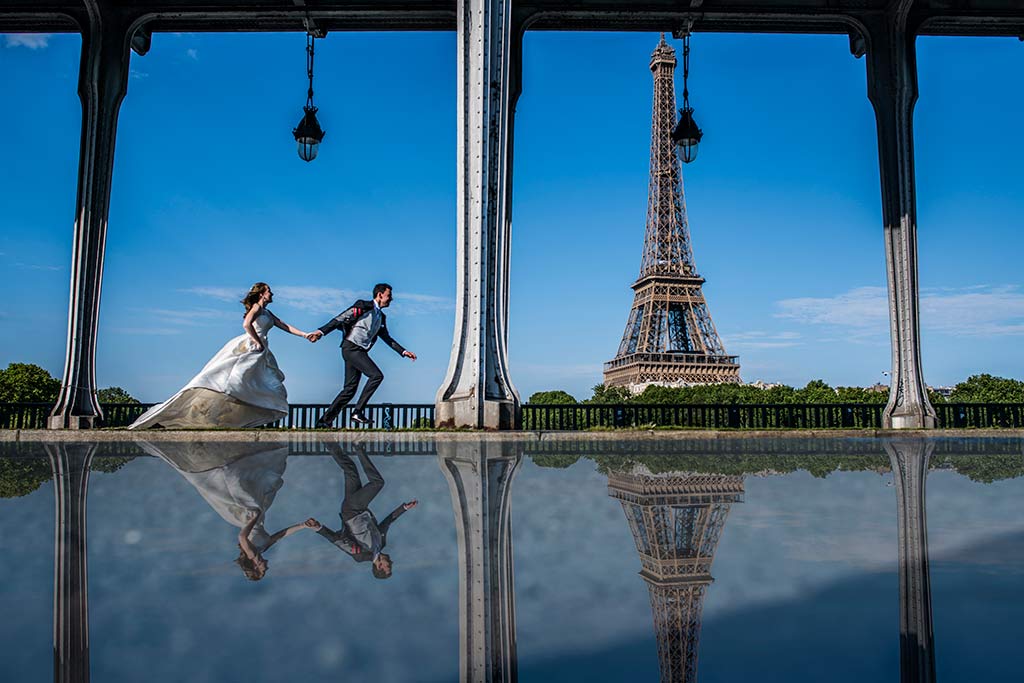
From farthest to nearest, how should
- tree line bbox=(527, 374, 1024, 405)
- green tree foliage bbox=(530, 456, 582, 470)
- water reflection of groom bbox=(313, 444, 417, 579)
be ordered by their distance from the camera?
1. tree line bbox=(527, 374, 1024, 405)
2. green tree foliage bbox=(530, 456, 582, 470)
3. water reflection of groom bbox=(313, 444, 417, 579)

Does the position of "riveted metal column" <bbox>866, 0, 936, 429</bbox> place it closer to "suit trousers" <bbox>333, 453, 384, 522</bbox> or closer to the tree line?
"suit trousers" <bbox>333, 453, 384, 522</bbox>

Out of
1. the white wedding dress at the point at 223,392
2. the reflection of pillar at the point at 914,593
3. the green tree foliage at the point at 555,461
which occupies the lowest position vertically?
the green tree foliage at the point at 555,461

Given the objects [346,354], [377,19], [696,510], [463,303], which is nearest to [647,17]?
[377,19]

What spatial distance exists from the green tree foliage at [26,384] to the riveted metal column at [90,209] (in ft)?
89.1

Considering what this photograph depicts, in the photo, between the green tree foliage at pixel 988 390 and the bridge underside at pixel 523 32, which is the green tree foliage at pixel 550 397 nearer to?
the green tree foliage at pixel 988 390

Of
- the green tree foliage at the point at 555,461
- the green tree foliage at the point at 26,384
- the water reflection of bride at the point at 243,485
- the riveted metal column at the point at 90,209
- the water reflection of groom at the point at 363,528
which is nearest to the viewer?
the water reflection of groom at the point at 363,528

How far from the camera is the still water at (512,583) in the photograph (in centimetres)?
119

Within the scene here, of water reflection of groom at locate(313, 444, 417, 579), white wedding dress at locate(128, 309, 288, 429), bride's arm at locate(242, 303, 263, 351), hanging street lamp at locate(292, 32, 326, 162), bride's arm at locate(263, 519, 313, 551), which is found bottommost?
water reflection of groom at locate(313, 444, 417, 579)

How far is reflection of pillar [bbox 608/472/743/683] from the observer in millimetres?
1290

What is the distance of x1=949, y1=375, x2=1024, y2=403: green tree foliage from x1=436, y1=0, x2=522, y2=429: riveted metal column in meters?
45.3

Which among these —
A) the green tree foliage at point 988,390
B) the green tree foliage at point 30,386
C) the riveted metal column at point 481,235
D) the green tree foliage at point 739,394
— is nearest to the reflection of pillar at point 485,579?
the riveted metal column at point 481,235

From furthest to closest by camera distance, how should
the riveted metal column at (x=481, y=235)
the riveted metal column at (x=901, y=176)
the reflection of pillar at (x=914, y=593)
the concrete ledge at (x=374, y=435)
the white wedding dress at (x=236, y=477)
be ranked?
1. the riveted metal column at (x=901, y=176)
2. the riveted metal column at (x=481, y=235)
3. the concrete ledge at (x=374, y=435)
4. the white wedding dress at (x=236, y=477)
5. the reflection of pillar at (x=914, y=593)

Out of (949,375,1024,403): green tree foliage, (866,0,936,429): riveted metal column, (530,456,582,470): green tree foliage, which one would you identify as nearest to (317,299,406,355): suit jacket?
(530,456,582,470): green tree foliage

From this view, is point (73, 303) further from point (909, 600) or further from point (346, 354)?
point (909, 600)
